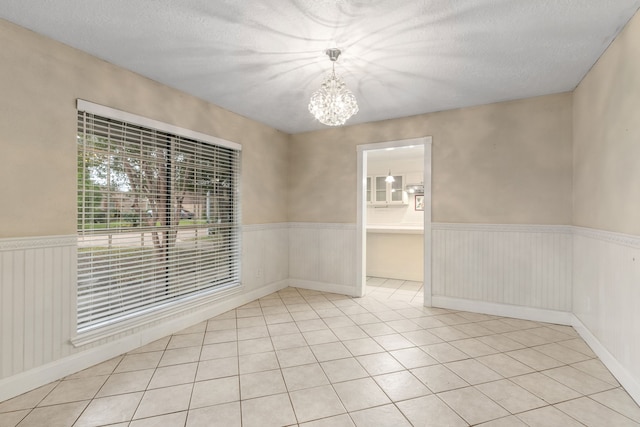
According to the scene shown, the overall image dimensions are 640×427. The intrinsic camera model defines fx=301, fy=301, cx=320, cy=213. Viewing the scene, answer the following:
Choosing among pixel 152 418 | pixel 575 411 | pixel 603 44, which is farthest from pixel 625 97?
pixel 152 418

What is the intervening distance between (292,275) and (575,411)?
3.70 meters

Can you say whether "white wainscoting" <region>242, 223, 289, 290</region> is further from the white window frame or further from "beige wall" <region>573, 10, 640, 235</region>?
"beige wall" <region>573, 10, 640, 235</region>

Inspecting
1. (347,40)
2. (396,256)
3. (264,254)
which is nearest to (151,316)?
(264,254)

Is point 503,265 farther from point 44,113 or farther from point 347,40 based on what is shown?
point 44,113

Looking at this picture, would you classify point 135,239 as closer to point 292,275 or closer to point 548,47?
point 292,275

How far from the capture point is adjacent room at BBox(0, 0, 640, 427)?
77.6 inches

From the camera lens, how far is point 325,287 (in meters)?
4.68

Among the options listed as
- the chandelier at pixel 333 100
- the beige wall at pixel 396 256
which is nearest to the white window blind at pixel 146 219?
the chandelier at pixel 333 100

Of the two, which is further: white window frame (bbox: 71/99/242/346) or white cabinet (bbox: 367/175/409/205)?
white cabinet (bbox: 367/175/409/205)

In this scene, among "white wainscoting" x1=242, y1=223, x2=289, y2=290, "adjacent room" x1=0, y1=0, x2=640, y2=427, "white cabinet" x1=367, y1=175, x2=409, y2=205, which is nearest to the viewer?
"adjacent room" x1=0, y1=0, x2=640, y2=427

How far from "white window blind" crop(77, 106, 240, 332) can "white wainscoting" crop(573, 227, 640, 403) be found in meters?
3.72

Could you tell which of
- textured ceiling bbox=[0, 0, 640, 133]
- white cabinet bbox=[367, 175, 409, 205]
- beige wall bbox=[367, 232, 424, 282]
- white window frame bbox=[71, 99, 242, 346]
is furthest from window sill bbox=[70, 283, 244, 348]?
white cabinet bbox=[367, 175, 409, 205]

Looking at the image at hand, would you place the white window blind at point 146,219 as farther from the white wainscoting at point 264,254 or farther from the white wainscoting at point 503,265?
the white wainscoting at point 503,265

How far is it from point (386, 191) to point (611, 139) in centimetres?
467
